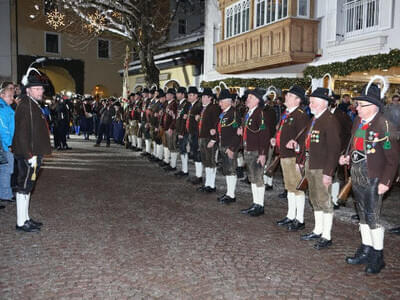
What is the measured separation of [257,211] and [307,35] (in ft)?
34.2

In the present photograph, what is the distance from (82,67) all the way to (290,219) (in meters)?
33.2

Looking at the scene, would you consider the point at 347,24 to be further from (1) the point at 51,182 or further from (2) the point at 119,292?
(2) the point at 119,292

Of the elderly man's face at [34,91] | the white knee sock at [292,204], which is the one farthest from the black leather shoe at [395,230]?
the elderly man's face at [34,91]

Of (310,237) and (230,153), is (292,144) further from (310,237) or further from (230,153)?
(230,153)

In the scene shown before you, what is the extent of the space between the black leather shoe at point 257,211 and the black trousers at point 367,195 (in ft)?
8.18

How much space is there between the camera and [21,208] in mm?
6051

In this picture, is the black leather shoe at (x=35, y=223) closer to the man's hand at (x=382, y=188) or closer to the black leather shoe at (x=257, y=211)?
the black leather shoe at (x=257, y=211)

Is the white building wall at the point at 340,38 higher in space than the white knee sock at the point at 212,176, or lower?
higher

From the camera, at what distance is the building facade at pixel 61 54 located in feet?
110

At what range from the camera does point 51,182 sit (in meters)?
9.84

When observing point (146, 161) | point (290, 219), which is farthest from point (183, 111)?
point (290, 219)

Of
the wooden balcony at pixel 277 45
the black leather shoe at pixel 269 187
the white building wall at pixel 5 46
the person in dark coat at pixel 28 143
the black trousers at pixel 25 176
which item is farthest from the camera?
the white building wall at pixel 5 46

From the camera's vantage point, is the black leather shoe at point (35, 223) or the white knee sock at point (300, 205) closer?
the black leather shoe at point (35, 223)

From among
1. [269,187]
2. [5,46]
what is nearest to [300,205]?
[269,187]
